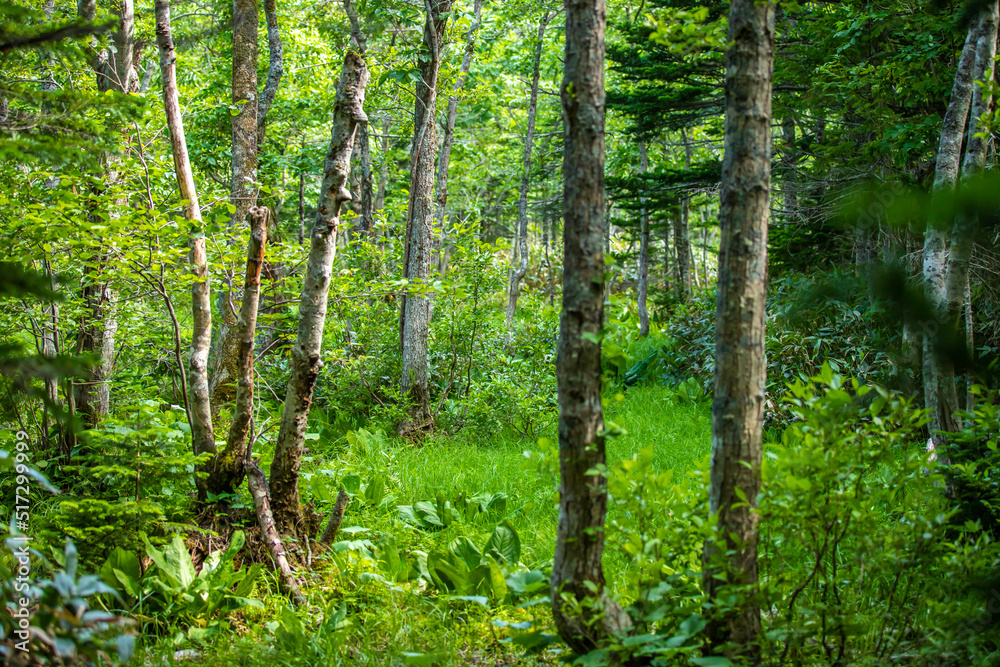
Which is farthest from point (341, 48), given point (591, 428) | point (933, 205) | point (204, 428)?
point (933, 205)

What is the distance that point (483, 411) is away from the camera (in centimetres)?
725

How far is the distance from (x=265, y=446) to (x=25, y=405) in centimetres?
167

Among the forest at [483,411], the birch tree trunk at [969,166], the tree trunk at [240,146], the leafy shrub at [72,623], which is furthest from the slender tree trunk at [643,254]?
the leafy shrub at [72,623]

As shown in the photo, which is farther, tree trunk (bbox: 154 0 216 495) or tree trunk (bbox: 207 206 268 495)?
tree trunk (bbox: 154 0 216 495)

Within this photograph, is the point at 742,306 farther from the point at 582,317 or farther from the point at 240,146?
the point at 240,146

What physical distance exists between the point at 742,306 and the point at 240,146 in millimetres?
5652

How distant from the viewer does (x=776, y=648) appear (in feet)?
8.13

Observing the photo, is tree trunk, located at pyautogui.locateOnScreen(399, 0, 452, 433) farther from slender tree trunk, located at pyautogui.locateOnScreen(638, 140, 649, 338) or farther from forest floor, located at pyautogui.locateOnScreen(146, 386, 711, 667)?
slender tree trunk, located at pyautogui.locateOnScreen(638, 140, 649, 338)

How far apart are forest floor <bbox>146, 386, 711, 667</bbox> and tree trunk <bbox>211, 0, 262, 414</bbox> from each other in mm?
1171

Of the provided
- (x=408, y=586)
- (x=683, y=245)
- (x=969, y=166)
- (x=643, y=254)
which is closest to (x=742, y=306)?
(x=408, y=586)

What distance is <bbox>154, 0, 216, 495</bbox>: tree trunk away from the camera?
13.2ft

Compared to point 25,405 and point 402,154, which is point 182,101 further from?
point 402,154

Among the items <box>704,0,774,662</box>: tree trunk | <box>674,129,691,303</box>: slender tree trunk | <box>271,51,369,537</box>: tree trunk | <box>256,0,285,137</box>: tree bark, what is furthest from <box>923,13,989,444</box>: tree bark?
<box>674,129,691,303</box>: slender tree trunk

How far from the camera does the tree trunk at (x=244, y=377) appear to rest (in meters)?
3.83
